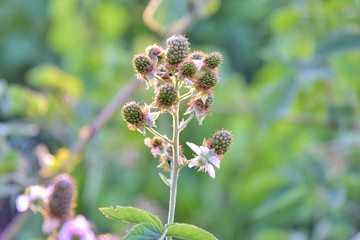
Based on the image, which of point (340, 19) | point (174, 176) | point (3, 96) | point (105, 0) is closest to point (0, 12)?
point (105, 0)

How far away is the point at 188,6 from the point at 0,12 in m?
1.82

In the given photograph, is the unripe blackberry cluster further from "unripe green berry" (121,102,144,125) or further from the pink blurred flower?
the pink blurred flower

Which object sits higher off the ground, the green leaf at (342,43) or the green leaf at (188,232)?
the green leaf at (342,43)

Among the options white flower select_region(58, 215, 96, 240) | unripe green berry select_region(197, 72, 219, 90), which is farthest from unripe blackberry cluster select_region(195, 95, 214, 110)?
white flower select_region(58, 215, 96, 240)

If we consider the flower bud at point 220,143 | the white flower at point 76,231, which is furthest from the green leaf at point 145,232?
the white flower at point 76,231

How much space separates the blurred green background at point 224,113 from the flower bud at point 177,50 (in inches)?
23.7

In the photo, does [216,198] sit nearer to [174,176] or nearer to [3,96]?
[3,96]

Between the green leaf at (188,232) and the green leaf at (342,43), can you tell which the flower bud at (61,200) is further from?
the green leaf at (342,43)

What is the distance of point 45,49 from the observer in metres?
3.33

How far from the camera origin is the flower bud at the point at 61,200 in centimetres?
106

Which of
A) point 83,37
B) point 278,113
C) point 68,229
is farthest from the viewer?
point 83,37

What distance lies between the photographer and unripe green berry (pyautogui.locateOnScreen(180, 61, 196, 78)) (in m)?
0.79

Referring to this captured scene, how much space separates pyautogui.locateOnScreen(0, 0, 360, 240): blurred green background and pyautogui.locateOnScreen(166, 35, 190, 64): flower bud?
0.60 meters

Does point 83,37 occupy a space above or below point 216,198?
above
